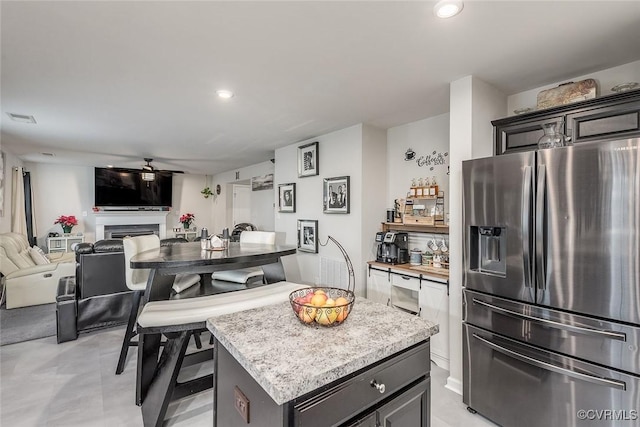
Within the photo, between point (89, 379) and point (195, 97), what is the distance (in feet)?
8.85

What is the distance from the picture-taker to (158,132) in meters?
4.14

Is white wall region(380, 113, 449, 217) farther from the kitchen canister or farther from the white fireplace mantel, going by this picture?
the white fireplace mantel

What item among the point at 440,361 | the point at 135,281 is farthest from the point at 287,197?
the point at 440,361

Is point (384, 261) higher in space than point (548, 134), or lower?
lower

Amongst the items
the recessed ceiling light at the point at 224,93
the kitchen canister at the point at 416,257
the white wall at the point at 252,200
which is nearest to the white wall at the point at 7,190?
the white wall at the point at 252,200

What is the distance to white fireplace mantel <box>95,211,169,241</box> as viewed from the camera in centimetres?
746

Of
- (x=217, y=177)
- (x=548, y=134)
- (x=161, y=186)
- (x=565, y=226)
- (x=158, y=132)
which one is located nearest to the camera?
(x=565, y=226)

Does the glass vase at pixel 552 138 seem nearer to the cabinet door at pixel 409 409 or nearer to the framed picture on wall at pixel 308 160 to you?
the cabinet door at pixel 409 409

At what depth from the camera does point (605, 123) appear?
196 centimetres

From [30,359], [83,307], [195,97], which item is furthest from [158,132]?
[30,359]

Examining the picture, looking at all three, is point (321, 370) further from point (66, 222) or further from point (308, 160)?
point (66, 222)

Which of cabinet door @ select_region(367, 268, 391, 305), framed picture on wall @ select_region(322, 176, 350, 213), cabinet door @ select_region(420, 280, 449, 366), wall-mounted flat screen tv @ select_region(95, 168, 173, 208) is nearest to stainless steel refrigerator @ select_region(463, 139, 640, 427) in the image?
cabinet door @ select_region(420, 280, 449, 366)

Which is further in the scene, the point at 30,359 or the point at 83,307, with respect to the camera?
the point at 83,307

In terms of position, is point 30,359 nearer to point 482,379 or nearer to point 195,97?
point 195,97
